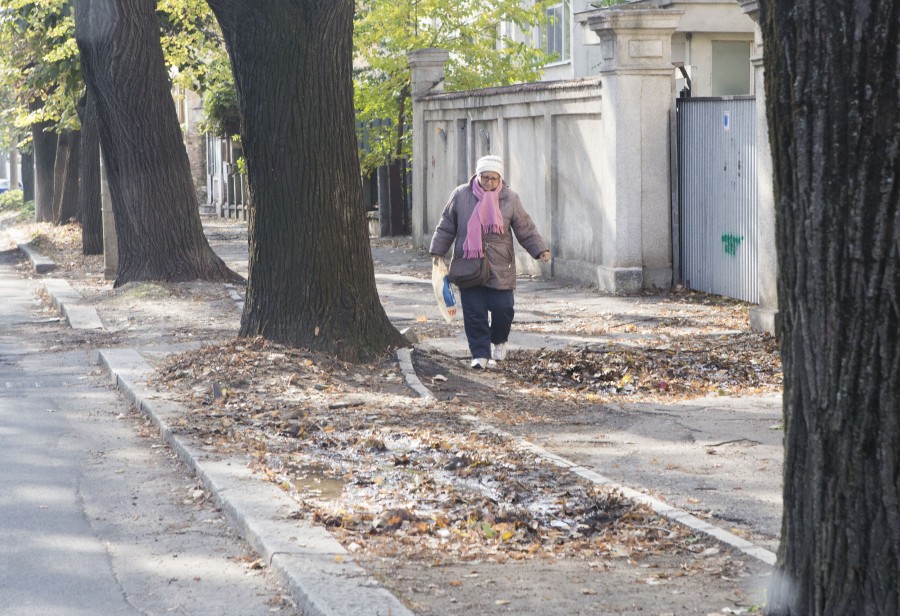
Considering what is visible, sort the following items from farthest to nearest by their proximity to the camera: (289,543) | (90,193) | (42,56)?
1. (42,56)
2. (90,193)
3. (289,543)

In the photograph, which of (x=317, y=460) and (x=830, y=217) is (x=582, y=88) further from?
(x=830, y=217)

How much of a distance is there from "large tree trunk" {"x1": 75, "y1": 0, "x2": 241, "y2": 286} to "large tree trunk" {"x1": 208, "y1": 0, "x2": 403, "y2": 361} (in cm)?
669

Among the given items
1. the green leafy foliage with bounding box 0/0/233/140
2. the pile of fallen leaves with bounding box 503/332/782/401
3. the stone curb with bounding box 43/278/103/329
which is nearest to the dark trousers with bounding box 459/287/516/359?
the pile of fallen leaves with bounding box 503/332/782/401

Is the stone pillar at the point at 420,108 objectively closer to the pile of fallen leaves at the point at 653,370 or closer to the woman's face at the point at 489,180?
the pile of fallen leaves at the point at 653,370

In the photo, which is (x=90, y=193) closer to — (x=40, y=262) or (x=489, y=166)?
(x=40, y=262)

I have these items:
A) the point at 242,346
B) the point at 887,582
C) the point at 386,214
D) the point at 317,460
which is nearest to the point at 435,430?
the point at 317,460

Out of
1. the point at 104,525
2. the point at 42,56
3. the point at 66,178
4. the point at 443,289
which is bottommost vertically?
the point at 104,525

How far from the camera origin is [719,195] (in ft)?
47.6

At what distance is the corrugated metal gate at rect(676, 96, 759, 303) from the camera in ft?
45.5

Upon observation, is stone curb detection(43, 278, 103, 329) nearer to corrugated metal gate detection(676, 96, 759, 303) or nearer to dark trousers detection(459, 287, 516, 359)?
dark trousers detection(459, 287, 516, 359)

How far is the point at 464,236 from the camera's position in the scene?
34.2ft

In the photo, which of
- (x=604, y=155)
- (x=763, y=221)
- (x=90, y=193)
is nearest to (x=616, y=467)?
(x=763, y=221)

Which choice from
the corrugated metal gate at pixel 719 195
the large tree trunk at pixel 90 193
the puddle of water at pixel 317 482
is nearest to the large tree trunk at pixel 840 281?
the puddle of water at pixel 317 482

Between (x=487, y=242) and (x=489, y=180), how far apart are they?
1.57ft
